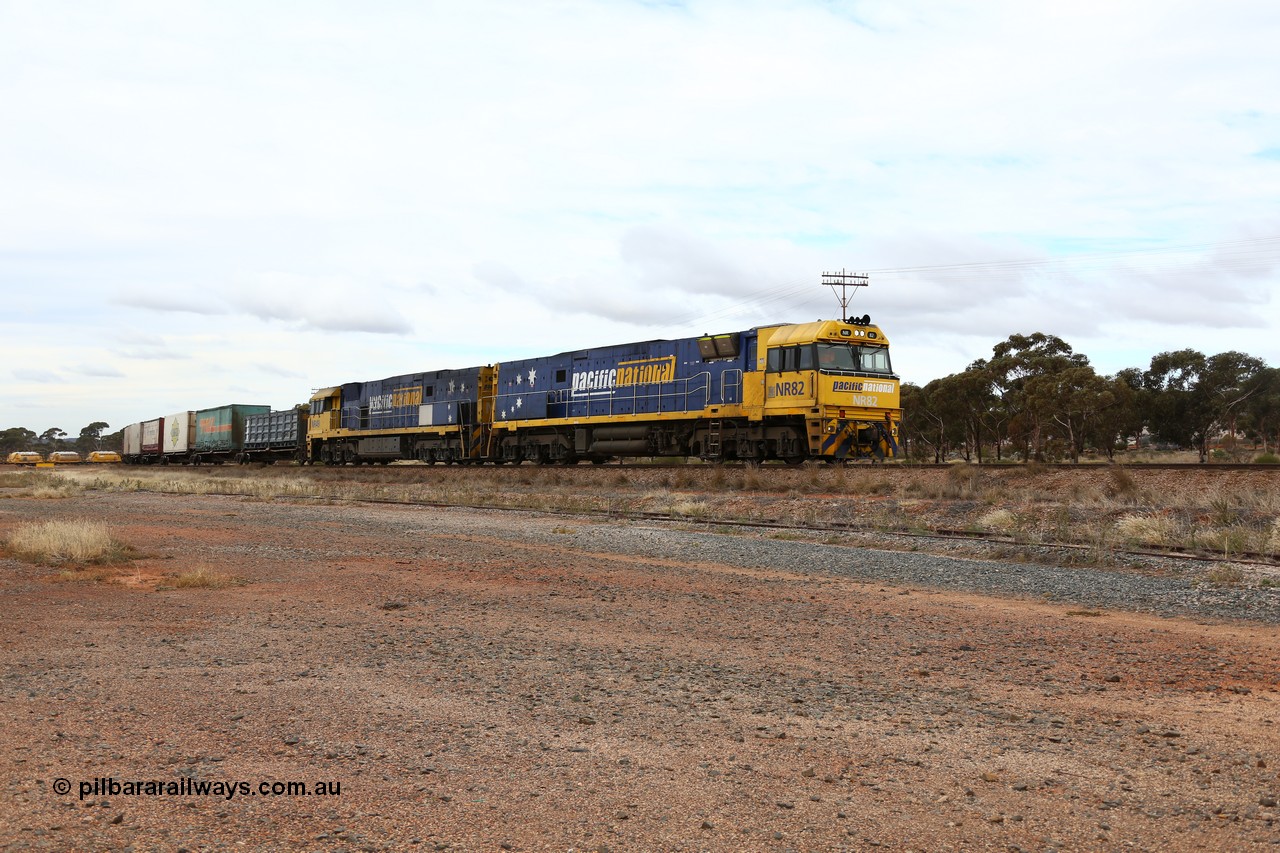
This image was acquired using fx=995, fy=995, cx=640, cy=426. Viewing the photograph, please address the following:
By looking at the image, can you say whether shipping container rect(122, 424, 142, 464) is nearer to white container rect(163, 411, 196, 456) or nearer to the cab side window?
white container rect(163, 411, 196, 456)

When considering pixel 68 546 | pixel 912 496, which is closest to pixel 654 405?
pixel 912 496

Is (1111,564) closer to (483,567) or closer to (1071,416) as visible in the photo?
(483,567)

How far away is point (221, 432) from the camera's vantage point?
182 feet

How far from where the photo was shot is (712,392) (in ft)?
87.5

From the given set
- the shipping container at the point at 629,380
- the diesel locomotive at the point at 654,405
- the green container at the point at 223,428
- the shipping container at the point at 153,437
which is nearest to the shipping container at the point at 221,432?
the green container at the point at 223,428

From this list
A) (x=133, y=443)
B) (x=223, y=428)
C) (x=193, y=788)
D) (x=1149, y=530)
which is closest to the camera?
(x=193, y=788)

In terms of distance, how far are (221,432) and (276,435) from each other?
6639 mm

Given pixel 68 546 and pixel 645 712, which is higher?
pixel 68 546

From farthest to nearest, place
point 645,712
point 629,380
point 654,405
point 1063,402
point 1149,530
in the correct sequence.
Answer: point 1063,402 → point 629,380 → point 654,405 → point 1149,530 → point 645,712

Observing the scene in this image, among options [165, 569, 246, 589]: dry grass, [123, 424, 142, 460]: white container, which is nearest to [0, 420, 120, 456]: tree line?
[123, 424, 142, 460]: white container

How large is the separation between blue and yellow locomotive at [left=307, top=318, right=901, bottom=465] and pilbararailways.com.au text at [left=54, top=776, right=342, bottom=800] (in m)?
20.3

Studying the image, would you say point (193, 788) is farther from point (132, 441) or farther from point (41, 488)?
point (132, 441)

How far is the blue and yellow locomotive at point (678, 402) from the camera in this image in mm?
24391

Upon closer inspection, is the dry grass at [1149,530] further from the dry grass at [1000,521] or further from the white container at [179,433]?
the white container at [179,433]
